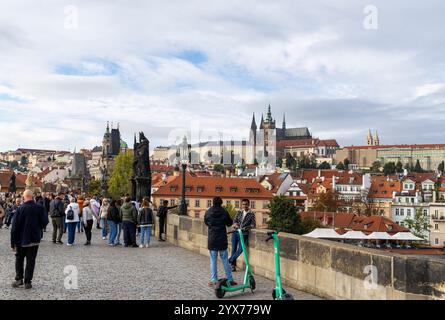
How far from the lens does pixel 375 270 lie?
23.6 ft

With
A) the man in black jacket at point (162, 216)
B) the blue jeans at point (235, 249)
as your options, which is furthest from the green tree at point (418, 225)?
the blue jeans at point (235, 249)

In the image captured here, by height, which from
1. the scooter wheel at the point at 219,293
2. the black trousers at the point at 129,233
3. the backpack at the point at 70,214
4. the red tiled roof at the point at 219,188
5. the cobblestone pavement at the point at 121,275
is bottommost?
the cobblestone pavement at the point at 121,275

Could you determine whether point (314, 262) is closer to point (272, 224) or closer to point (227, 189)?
point (272, 224)

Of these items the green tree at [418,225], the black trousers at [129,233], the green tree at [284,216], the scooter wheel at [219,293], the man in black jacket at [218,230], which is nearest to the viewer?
the scooter wheel at [219,293]

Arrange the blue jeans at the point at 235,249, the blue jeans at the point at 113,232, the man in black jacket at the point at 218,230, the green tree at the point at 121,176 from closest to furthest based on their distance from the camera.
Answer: the man in black jacket at the point at 218,230
the blue jeans at the point at 235,249
the blue jeans at the point at 113,232
the green tree at the point at 121,176

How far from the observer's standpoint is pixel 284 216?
64.0 metres

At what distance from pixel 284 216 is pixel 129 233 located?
4888 centimetres

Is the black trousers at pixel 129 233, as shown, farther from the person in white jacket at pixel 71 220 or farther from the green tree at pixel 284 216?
the green tree at pixel 284 216

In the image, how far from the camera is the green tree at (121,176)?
220ft

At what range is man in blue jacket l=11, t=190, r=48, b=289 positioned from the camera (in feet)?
29.2

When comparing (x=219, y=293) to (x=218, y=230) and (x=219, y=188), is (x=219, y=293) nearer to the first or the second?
(x=218, y=230)

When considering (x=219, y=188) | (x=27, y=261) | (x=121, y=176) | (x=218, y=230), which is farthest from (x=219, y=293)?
(x=219, y=188)

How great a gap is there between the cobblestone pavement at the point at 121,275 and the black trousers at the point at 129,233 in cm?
49

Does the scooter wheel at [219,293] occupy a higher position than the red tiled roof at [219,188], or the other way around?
the red tiled roof at [219,188]
